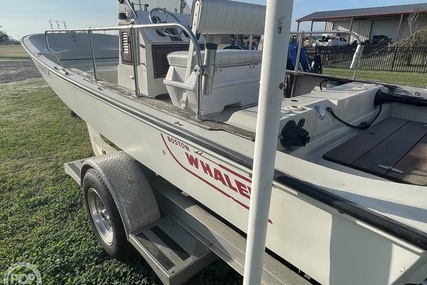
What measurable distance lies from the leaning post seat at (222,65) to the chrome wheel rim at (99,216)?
3.63 feet

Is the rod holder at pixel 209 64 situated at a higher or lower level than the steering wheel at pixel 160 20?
lower

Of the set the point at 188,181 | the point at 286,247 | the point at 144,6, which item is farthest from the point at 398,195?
the point at 144,6

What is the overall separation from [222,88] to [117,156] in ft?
3.64

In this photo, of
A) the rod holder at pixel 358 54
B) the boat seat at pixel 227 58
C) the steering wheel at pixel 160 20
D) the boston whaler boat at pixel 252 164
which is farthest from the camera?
the steering wheel at pixel 160 20

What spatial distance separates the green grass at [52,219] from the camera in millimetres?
2346

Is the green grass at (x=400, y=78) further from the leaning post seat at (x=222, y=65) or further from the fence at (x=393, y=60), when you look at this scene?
the leaning post seat at (x=222, y=65)

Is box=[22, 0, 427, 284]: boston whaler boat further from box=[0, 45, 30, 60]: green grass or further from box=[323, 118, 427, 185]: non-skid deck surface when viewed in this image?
box=[0, 45, 30, 60]: green grass

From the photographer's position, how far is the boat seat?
104 inches

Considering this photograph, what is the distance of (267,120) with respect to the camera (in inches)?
41.1

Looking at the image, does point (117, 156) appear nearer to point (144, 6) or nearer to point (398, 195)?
point (398, 195)

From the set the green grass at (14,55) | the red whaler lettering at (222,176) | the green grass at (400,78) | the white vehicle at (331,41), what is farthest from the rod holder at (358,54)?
the white vehicle at (331,41)

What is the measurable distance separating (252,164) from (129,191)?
3.95 feet

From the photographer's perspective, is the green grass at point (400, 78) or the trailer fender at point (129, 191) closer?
the trailer fender at point (129, 191)

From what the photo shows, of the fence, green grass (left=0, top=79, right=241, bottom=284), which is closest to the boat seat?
green grass (left=0, top=79, right=241, bottom=284)
